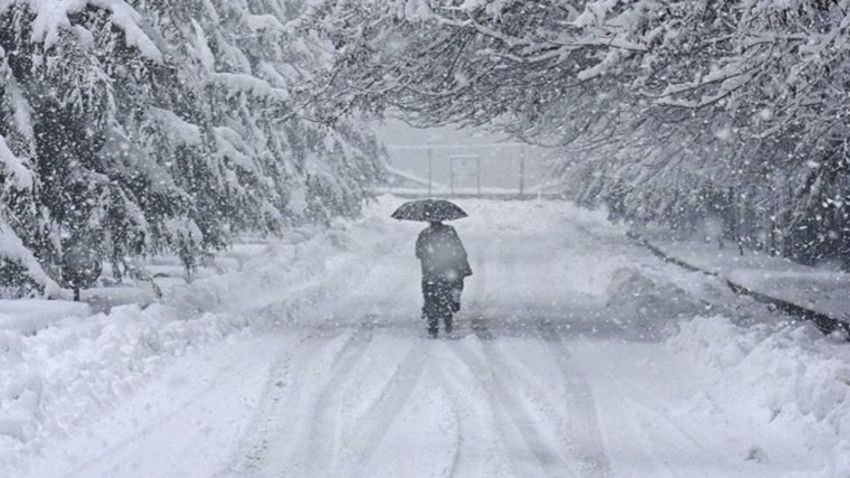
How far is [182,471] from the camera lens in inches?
273

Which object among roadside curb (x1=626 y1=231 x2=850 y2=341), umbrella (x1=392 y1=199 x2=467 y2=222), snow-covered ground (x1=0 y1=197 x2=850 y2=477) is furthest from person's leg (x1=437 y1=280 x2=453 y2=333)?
roadside curb (x1=626 y1=231 x2=850 y2=341)

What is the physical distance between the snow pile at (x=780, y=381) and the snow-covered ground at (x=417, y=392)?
0.02 metres

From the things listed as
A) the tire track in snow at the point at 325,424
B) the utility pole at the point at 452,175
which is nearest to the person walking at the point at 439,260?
the tire track in snow at the point at 325,424

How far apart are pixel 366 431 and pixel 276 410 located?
1.13m

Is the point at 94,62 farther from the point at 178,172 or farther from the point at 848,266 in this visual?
the point at 848,266

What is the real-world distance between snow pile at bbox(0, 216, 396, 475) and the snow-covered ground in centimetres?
3

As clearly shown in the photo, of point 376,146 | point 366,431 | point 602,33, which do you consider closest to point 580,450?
point 366,431

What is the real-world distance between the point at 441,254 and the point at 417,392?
4.55 metres

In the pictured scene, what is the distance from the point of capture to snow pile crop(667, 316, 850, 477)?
7.54m

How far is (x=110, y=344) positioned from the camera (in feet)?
32.6

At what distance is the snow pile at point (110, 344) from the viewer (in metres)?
7.77

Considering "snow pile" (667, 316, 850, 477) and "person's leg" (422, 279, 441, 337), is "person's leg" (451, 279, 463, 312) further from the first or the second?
"snow pile" (667, 316, 850, 477)

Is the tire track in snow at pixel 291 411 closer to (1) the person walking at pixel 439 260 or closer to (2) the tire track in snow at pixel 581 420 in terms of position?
(1) the person walking at pixel 439 260

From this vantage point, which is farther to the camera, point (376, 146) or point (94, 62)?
point (376, 146)
